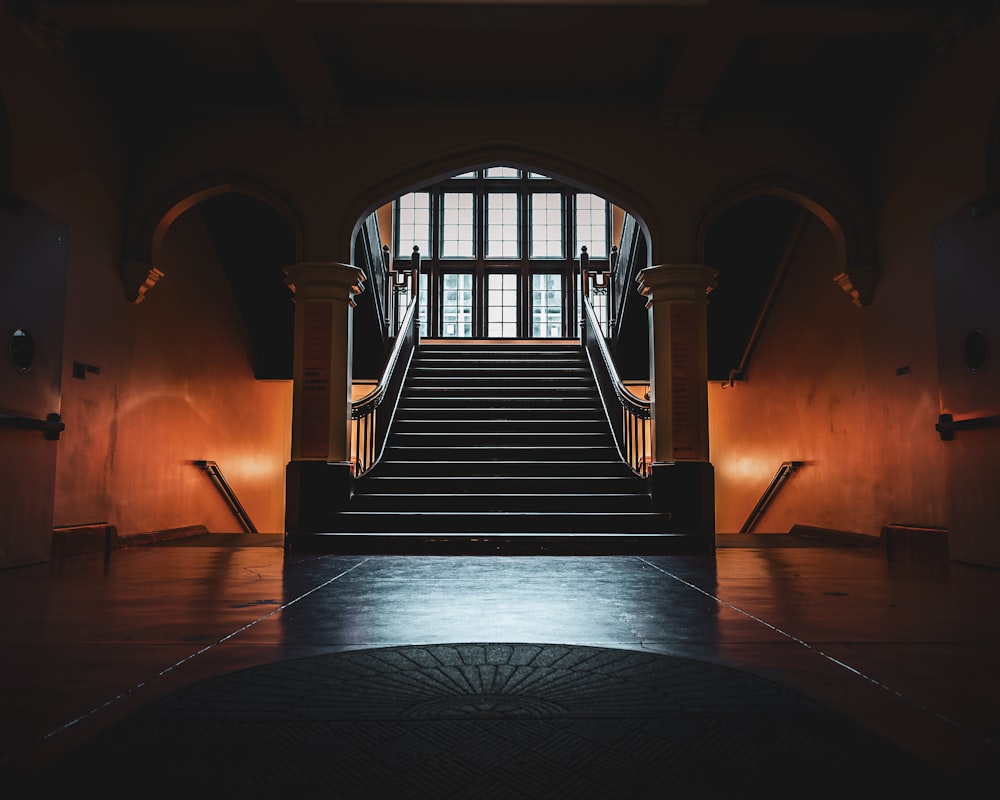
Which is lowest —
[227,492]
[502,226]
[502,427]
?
[227,492]

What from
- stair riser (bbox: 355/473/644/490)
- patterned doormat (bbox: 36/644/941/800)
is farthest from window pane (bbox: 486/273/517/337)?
patterned doormat (bbox: 36/644/941/800)

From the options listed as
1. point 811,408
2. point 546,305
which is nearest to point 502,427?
point 811,408

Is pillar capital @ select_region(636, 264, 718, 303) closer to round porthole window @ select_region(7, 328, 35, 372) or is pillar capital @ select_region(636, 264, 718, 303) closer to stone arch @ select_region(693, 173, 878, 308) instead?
stone arch @ select_region(693, 173, 878, 308)

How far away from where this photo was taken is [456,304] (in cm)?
1764

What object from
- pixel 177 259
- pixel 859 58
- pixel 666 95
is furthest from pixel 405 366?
pixel 859 58

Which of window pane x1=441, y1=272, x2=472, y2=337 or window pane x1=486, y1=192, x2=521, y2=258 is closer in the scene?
window pane x1=441, y1=272, x2=472, y2=337

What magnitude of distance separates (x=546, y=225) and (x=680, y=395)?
1203 cm

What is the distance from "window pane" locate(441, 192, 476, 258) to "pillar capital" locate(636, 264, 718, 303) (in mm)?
11312

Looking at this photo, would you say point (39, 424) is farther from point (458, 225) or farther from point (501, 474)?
point (458, 225)

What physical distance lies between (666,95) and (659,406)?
2.63 meters

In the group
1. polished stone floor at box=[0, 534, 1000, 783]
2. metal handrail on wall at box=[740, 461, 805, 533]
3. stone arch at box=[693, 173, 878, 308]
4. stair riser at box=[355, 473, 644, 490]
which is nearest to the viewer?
polished stone floor at box=[0, 534, 1000, 783]

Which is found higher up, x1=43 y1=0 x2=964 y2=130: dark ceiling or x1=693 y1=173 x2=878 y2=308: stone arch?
x1=43 y1=0 x2=964 y2=130: dark ceiling

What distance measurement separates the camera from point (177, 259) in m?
7.94

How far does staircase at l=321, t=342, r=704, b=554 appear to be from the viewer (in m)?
6.32
